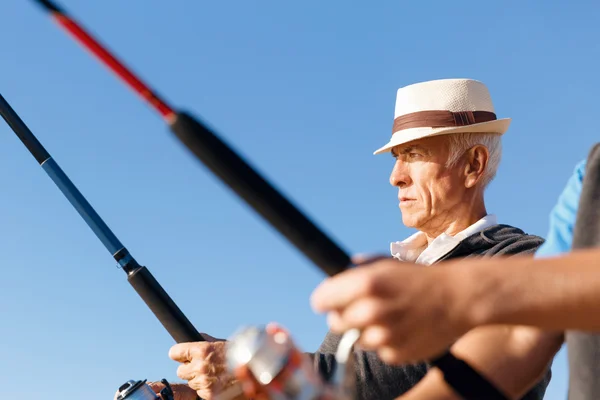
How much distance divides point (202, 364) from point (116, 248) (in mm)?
1086

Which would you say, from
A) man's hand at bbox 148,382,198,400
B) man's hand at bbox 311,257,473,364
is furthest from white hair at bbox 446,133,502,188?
man's hand at bbox 311,257,473,364

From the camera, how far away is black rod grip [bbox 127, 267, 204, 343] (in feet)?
13.3

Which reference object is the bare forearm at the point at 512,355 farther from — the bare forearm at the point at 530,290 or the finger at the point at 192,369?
the finger at the point at 192,369

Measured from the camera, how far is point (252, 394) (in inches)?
53.4

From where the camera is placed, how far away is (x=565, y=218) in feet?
7.30

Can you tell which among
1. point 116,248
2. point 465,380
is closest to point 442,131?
point 116,248

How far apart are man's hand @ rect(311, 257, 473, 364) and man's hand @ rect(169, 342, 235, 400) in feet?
7.69

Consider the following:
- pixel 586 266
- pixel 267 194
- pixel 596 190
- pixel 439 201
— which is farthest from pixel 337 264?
pixel 439 201

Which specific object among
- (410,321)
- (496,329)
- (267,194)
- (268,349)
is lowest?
(496,329)

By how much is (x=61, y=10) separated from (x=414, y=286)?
0.90 metres

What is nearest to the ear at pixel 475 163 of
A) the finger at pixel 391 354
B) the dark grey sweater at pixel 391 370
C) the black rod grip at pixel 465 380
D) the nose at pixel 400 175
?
the nose at pixel 400 175

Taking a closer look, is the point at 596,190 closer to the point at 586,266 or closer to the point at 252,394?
the point at 586,266

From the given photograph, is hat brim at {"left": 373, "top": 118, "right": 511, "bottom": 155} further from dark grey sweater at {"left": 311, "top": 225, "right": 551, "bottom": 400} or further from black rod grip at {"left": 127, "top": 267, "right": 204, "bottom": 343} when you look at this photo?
black rod grip at {"left": 127, "top": 267, "right": 204, "bottom": 343}

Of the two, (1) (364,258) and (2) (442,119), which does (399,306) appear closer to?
(1) (364,258)
